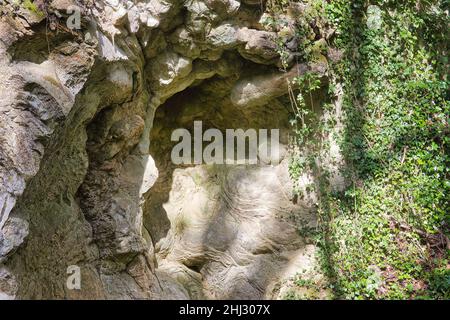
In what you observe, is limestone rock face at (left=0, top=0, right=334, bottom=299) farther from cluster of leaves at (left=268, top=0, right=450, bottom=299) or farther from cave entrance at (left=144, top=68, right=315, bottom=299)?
cluster of leaves at (left=268, top=0, right=450, bottom=299)

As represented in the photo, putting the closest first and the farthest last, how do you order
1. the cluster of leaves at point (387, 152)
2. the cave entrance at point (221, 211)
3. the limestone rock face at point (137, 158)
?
the limestone rock face at point (137, 158) < the cluster of leaves at point (387, 152) < the cave entrance at point (221, 211)

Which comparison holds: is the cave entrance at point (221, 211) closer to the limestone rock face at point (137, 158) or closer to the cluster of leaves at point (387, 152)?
the limestone rock face at point (137, 158)

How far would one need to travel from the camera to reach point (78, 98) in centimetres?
499

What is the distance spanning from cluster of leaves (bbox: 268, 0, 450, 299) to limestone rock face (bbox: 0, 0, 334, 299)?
1.52 feet

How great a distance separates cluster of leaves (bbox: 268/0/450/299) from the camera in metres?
6.14

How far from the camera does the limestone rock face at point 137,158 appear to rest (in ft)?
14.4

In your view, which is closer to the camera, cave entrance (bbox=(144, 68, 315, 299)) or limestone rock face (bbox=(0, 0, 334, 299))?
limestone rock face (bbox=(0, 0, 334, 299))

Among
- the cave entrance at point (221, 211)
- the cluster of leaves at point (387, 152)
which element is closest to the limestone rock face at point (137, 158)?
the cave entrance at point (221, 211)

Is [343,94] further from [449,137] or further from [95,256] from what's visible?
[95,256]

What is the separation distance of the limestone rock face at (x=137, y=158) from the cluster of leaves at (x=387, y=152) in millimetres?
462

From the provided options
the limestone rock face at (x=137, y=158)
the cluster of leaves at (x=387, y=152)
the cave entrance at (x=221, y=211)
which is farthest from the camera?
the cave entrance at (x=221, y=211)

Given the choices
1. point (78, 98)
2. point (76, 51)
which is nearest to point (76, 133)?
point (78, 98)

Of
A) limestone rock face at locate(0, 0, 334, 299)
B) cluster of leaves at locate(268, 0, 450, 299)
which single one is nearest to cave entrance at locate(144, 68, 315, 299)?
limestone rock face at locate(0, 0, 334, 299)

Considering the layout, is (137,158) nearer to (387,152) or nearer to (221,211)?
(221,211)
